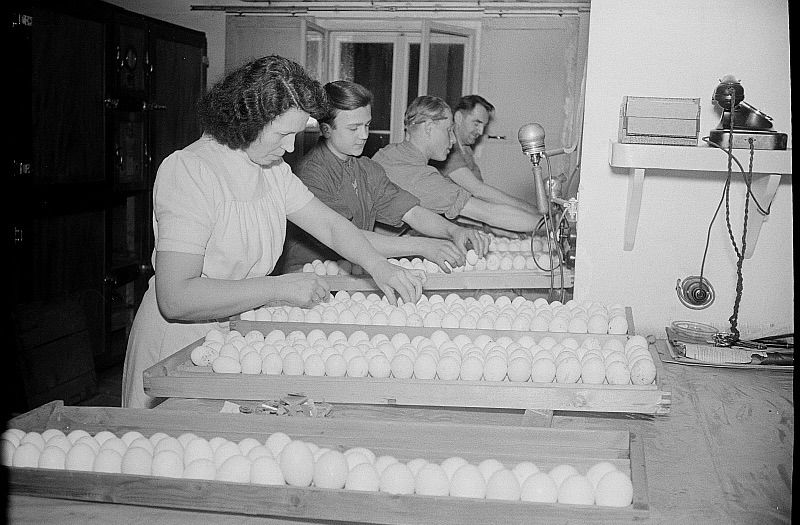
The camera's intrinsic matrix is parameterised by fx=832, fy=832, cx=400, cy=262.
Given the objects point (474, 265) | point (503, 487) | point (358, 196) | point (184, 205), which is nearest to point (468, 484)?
point (503, 487)

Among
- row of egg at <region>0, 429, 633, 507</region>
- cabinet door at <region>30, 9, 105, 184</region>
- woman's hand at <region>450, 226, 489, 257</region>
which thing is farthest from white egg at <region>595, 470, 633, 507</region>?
cabinet door at <region>30, 9, 105, 184</region>

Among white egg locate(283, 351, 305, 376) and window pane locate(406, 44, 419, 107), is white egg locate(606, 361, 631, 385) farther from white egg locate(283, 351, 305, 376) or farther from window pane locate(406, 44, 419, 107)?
window pane locate(406, 44, 419, 107)

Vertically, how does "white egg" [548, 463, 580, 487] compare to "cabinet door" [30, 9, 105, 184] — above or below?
below

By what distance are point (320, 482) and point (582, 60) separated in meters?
4.51

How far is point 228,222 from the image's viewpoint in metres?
2.07

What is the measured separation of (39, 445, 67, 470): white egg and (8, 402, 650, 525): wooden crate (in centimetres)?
11

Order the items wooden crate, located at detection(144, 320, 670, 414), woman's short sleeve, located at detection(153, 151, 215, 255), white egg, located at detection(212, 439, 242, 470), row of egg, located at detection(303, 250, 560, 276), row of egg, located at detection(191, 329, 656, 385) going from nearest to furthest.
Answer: white egg, located at detection(212, 439, 242, 470)
wooden crate, located at detection(144, 320, 670, 414)
row of egg, located at detection(191, 329, 656, 385)
woman's short sleeve, located at detection(153, 151, 215, 255)
row of egg, located at detection(303, 250, 560, 276)

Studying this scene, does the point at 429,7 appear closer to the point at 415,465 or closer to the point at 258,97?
the point at 258,97

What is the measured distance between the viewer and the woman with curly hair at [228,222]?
73.5 inches

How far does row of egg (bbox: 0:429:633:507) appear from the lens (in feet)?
4.08

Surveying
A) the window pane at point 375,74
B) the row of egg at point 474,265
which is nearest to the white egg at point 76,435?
the row of egg at point 474,265

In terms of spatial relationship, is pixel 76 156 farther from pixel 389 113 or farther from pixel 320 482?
pixel 320 482

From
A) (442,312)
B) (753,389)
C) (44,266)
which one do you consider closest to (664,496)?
(753,389)

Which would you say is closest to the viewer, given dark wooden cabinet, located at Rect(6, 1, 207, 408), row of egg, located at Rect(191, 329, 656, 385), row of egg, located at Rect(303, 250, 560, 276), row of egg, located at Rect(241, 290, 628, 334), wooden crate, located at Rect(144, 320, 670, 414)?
wooden crate, located at Rect(144, 320, 670, 414)
